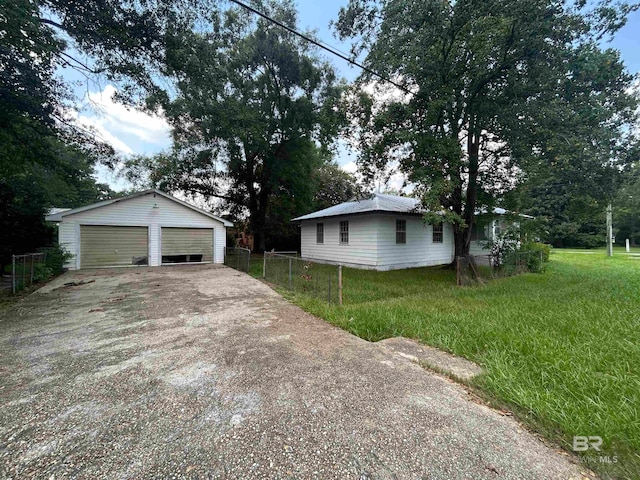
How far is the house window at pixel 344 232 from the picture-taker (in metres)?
12.7

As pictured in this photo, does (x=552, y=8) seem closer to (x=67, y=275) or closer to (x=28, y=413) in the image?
(x=28, y=413)

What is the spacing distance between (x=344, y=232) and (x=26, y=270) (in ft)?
36.4

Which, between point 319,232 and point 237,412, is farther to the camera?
point 319,232

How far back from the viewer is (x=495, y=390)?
2494mm

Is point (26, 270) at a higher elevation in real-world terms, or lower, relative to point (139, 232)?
lower

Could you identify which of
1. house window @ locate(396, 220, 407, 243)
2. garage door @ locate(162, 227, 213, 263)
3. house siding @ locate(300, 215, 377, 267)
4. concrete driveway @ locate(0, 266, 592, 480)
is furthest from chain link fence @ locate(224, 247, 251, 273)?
house window @ locate(396, 220, 407, 243)

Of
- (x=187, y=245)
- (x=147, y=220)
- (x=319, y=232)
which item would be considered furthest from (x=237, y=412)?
(x=319, y=232)

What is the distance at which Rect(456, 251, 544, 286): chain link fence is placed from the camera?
8367mm

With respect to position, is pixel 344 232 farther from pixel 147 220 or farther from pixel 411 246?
pixel 147 220

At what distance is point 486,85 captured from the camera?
301 inches

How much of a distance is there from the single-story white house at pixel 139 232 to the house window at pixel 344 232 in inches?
237

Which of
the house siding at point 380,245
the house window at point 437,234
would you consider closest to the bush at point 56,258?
the house siding at point 380,245

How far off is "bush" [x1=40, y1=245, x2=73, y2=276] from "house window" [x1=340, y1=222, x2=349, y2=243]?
1123cm

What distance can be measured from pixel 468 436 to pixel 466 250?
9.21m
